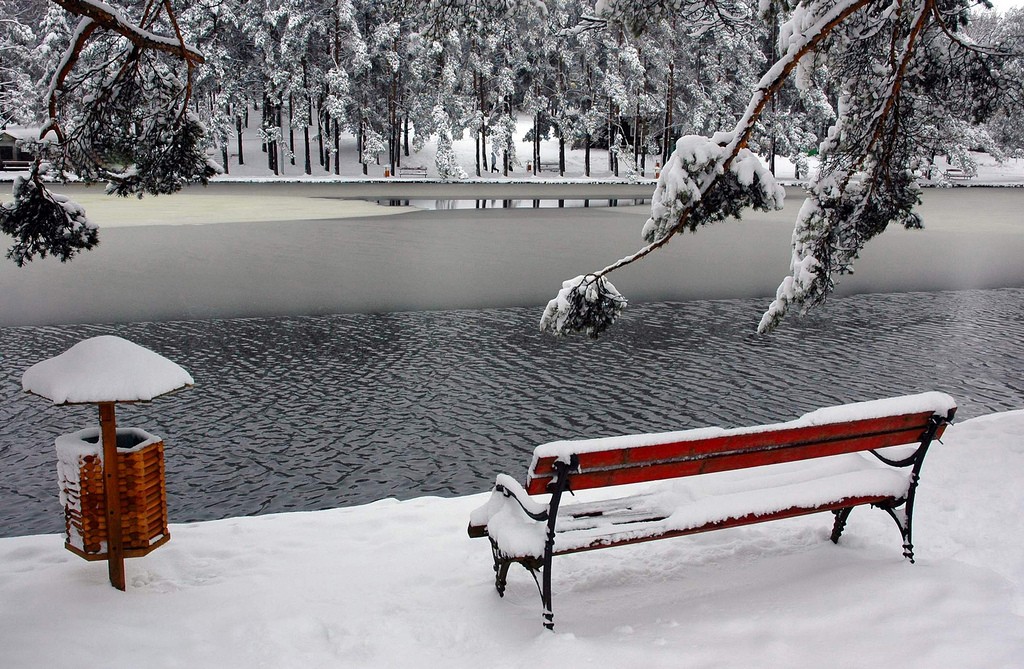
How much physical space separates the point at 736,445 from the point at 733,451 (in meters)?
0.03

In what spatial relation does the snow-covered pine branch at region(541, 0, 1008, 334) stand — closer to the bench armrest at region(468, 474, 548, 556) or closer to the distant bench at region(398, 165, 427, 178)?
the bench armrest at region(468, 474, 548, 556)

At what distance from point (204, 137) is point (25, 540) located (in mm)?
4160

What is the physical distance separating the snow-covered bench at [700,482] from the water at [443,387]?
3072mm

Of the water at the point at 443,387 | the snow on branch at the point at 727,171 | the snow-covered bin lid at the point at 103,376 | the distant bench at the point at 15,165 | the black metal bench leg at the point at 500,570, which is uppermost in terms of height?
the distant bench at the point at 15,165

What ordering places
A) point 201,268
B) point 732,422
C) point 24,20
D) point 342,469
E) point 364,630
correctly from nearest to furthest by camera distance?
point 364,630 → point 342,469 → point 732,422 → point 201,268 → point 24,20

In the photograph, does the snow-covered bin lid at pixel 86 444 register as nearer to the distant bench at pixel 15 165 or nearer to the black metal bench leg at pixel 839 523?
the black metal bench leg at pixel 839 523

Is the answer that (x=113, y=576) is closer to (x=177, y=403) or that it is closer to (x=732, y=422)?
(x=177, y=403)

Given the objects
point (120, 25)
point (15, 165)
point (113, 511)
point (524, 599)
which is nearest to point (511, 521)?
point (524, 599)

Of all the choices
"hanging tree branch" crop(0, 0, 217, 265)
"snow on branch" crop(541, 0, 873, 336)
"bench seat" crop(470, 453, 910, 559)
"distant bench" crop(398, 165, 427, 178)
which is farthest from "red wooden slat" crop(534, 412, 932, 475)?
"distant bench" crop(398, 165, 427, 178)

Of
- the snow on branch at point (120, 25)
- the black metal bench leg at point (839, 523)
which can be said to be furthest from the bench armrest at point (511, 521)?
the snow on branch at point (120, 25)

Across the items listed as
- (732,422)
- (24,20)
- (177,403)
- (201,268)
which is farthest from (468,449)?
(24,20)

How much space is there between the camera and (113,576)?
4.84m

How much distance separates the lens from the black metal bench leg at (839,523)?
519 centimetres

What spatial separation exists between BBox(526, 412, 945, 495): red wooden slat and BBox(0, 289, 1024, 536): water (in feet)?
11.3
